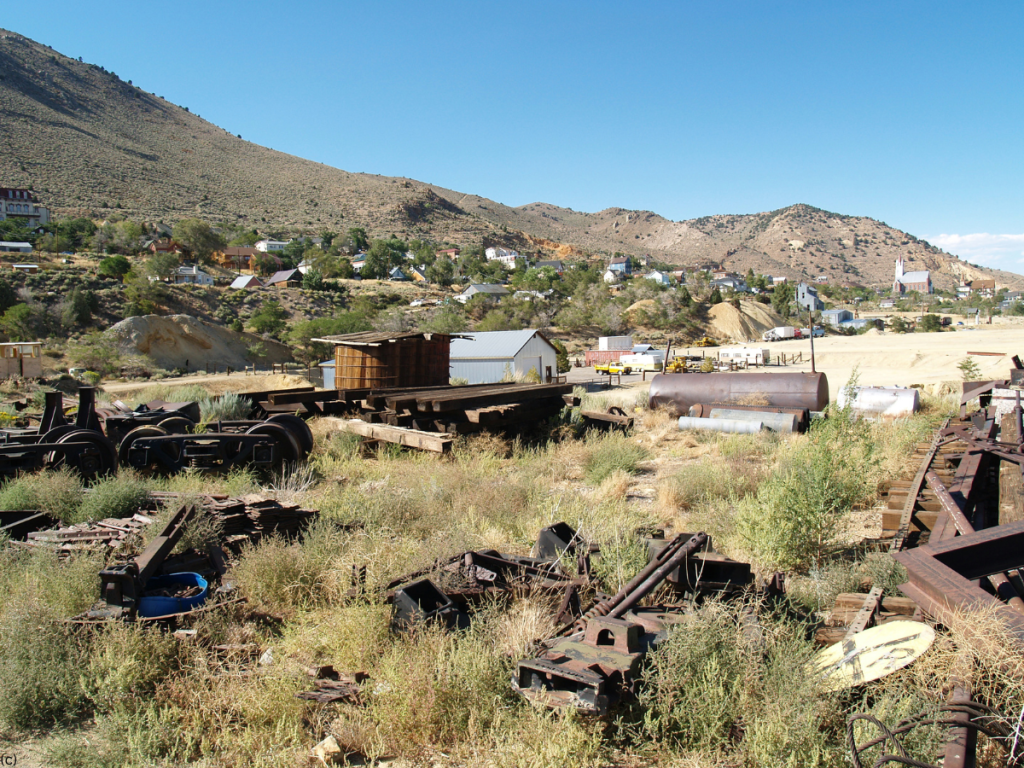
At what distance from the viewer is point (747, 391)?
52.1 feet

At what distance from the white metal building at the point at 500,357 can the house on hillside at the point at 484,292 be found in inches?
1522

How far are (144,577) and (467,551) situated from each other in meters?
2.57

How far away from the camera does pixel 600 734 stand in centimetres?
336

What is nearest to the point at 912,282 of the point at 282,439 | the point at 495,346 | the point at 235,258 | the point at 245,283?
the point at 235,258

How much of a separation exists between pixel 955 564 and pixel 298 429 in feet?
31.7

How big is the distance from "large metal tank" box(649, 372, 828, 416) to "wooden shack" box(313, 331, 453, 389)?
22.1 feet

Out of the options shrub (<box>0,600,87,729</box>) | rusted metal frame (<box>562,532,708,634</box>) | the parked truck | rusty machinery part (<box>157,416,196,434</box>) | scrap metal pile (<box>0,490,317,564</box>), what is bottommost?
shrub (<box>0,600,87,729</box>)

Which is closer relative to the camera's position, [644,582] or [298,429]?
[644,582]

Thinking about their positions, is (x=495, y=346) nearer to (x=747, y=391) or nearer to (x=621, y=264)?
(x=747, y=391)

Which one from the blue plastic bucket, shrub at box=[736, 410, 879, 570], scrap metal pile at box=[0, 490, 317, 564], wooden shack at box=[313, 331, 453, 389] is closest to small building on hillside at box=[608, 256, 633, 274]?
wooden shack at box=[313, 331, 453, 389]

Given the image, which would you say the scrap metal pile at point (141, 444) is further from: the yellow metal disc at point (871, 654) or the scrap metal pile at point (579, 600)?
the yellow metal disc at point (871, 654)

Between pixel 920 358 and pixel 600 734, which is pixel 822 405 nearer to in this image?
pixel 600 734

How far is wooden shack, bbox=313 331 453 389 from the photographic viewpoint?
17414mm

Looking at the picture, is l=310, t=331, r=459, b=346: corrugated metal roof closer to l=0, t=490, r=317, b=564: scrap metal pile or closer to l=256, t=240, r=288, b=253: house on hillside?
→ l=0, t=490, r=317, b=564: scrap metal pile
